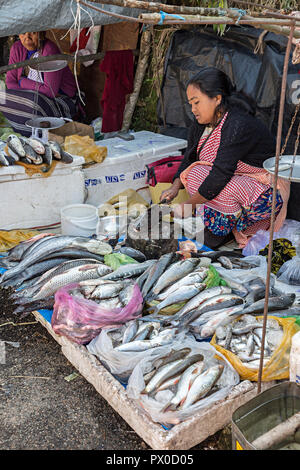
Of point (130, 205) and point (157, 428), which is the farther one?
point (130, 205)

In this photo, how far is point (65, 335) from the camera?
3232 mm

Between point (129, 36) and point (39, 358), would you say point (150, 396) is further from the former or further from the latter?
point (129, 36)

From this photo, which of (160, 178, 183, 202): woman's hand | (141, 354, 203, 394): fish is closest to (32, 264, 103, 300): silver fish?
(141, 354, 203, 394): fish

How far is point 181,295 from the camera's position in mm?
3420

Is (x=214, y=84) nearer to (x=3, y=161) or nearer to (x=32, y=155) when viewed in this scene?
(x=32, y=155)

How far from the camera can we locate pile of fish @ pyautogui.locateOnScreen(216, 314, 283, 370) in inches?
116

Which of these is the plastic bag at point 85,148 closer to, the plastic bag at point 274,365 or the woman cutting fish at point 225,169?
the woman cutting fish at point 225,169

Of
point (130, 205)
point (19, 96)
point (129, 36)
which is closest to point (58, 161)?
point (130, 205)

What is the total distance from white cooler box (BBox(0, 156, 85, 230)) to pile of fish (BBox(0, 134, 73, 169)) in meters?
0.09

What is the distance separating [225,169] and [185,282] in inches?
56.4

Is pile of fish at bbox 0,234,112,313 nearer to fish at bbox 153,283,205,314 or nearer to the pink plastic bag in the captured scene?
the pink plastic bag

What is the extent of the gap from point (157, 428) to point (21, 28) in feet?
12.3

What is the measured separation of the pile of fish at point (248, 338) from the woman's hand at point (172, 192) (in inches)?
81.8
